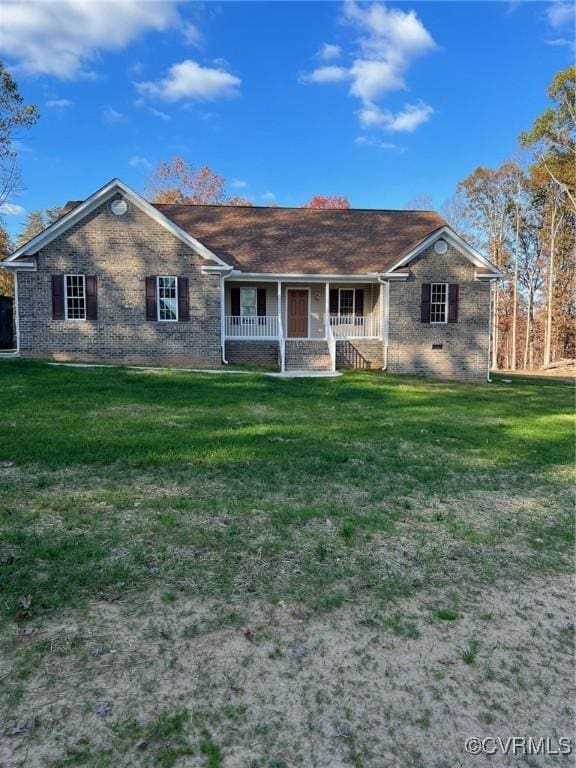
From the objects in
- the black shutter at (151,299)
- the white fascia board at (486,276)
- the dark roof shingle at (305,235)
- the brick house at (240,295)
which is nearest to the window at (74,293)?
the brick house at (240,295)

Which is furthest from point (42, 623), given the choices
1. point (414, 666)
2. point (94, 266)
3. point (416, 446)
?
point (94, 266)

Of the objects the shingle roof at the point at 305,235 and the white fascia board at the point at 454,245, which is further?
the shingle roof at the point at 305,235

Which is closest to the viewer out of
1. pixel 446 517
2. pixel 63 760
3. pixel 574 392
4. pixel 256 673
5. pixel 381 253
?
pixel 63 760

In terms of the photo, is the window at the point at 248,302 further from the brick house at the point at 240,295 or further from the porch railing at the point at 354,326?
the porch railing at the point at 354,326

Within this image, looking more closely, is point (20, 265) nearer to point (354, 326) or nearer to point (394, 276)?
point (354, 326)

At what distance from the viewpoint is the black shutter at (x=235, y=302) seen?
744 inches

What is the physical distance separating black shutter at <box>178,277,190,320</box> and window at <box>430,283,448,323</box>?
8231mm

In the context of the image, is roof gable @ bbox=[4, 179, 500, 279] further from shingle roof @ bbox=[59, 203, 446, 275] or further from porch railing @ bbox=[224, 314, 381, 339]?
porch railing @ bbox=[224, 314, 381, 339]

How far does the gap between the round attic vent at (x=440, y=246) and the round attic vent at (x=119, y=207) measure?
10210 mm

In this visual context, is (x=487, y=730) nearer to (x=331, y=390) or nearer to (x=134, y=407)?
(x=134, y=407)

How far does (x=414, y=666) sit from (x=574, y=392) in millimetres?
15355

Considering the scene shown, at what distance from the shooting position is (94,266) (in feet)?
54.4

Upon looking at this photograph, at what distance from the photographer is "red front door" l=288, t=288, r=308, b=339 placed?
19438 millimetres

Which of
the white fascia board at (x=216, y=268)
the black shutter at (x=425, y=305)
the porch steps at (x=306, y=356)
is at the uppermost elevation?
the white fascia board at (x=216, y=268)
